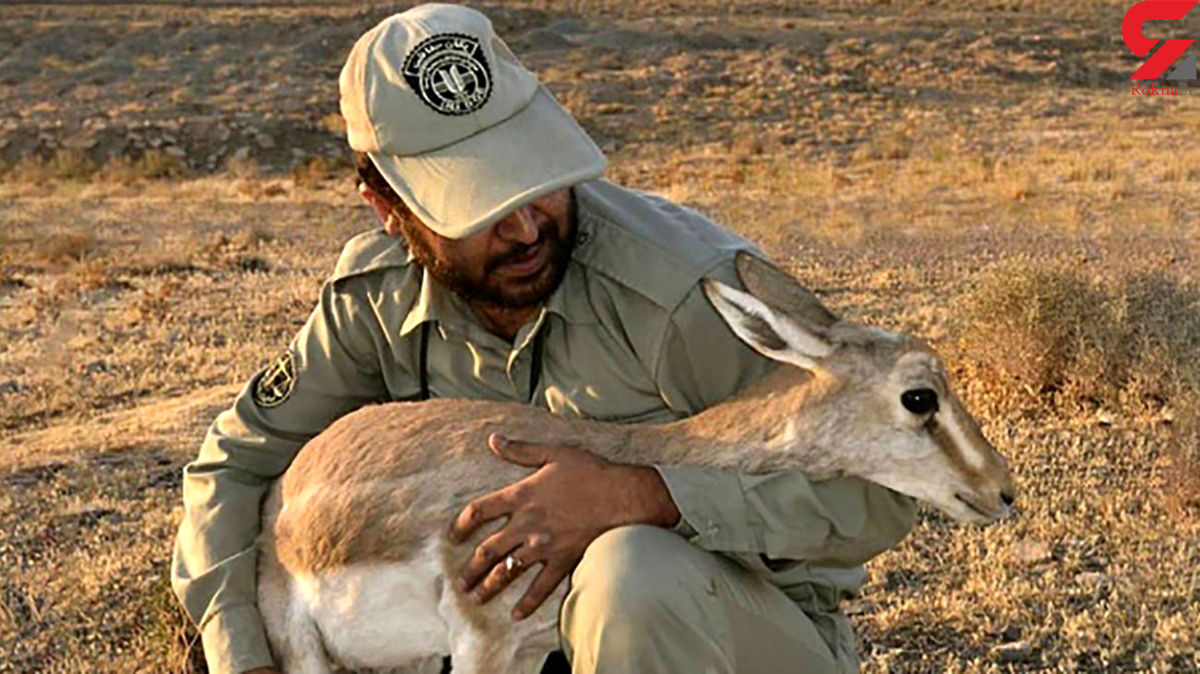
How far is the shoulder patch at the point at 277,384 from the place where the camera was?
4059 millimetres

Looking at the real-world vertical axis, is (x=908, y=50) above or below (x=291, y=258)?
below

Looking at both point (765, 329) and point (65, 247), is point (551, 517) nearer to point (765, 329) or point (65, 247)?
point (765, 329)

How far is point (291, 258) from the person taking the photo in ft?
51.3

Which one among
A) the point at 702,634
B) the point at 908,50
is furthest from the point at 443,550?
the point at 908,50

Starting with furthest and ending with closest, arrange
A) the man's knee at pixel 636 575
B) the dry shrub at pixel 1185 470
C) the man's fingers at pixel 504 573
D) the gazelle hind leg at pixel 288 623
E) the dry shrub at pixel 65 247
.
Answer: the dry shrub at pixel 65 247 → the dry shrub at pixel 1185 470 → the gazelle hind leg at pixel 288 623 → the man's fingers at pixel 504 573 → the man's knee at pixel 636 575

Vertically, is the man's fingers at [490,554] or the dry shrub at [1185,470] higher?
the man's fingers at [490,554]

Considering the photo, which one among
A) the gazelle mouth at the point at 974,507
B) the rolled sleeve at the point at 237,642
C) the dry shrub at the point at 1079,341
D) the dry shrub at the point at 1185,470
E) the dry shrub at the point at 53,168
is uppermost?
the gazelle mouth at the point at 974,507

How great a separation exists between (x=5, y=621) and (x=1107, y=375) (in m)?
5.66

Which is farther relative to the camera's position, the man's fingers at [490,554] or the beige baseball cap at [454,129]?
the beige baseball cap at [454,129]

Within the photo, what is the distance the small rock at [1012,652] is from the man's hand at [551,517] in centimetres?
223

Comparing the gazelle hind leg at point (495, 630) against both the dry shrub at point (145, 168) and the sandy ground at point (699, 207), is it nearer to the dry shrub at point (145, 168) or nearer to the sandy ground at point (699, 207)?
the sandy ground at point (699, 207)

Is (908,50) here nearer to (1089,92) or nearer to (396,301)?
(1089,92)

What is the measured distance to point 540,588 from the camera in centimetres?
334

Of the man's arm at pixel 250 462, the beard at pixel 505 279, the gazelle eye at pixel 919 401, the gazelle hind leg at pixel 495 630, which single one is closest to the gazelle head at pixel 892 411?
the gazelle eye at pixel 919 401
